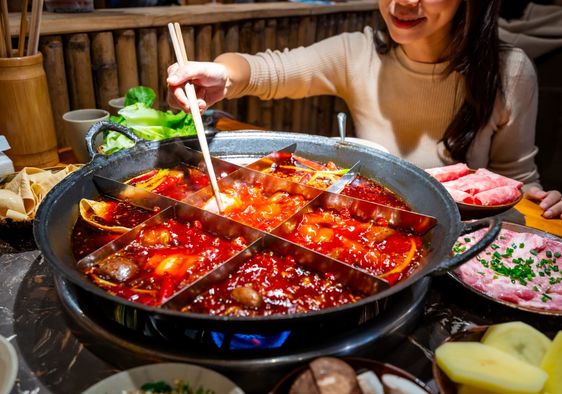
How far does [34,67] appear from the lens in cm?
261

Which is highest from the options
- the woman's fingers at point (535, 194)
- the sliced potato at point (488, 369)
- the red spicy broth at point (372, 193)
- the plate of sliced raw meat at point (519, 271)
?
the sliced potato at point (488, 369)

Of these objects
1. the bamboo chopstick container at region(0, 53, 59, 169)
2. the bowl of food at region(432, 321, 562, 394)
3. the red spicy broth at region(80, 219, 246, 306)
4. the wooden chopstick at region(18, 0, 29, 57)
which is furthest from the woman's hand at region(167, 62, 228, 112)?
the bowl of food at region(432, 321, 562, 394)

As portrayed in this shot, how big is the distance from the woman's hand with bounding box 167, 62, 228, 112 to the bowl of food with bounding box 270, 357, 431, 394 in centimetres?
160

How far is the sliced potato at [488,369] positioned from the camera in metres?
1.11

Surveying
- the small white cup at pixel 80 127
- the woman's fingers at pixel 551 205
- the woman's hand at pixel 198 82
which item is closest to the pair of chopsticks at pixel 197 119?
the woman's hand at pixel 198 82

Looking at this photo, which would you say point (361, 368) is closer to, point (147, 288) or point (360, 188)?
point (147, 288)

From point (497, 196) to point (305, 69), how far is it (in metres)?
2.04

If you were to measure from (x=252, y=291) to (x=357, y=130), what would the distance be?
277 centimetres

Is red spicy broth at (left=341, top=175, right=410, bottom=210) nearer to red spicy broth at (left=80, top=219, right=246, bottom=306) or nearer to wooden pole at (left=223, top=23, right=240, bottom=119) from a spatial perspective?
red spicy broth at (left=80, top=219, right=246, bottom=306)

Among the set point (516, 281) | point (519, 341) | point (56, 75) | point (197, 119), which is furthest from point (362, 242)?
point (56, 75)

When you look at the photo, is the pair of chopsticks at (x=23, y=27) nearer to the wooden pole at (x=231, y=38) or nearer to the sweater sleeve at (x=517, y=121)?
the wooden pole at (x=231, y=38)

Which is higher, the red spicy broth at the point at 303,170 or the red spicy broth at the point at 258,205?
the red spicy broth at the point at 303,170

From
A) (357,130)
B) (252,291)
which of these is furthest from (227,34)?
(252,291)

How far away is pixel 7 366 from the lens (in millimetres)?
1216
